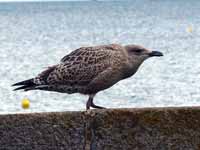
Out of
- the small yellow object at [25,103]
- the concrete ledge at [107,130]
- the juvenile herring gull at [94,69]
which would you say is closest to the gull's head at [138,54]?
the juvenile herring gull at [94,69]

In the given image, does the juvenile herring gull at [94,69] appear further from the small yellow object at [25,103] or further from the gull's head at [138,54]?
the small yellow object at [25,103]

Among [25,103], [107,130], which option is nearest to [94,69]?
[107,130]

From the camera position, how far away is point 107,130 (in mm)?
5234

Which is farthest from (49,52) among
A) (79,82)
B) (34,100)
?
(79,82)

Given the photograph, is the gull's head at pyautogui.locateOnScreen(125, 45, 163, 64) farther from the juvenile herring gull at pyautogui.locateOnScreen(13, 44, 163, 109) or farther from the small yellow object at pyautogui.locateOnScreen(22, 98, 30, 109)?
the small yellow object at pyautogui.locateOnScreen(22, 98, 30, 109)

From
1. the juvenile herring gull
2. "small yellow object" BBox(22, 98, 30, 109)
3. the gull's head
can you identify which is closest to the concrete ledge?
the juvenile herring gull

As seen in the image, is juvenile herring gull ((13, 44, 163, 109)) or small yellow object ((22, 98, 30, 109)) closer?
juvenile herring gull ((13, 44, 163, 109))

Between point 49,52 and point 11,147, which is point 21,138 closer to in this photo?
point 11,147

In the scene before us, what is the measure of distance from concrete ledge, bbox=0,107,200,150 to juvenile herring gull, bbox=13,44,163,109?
5.96ft

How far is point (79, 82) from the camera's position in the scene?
292 inches

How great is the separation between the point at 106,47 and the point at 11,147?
2295mm

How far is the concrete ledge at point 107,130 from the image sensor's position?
520 centimetres

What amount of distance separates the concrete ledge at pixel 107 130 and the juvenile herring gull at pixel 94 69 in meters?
1.82

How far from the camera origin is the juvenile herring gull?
7.16 meters
